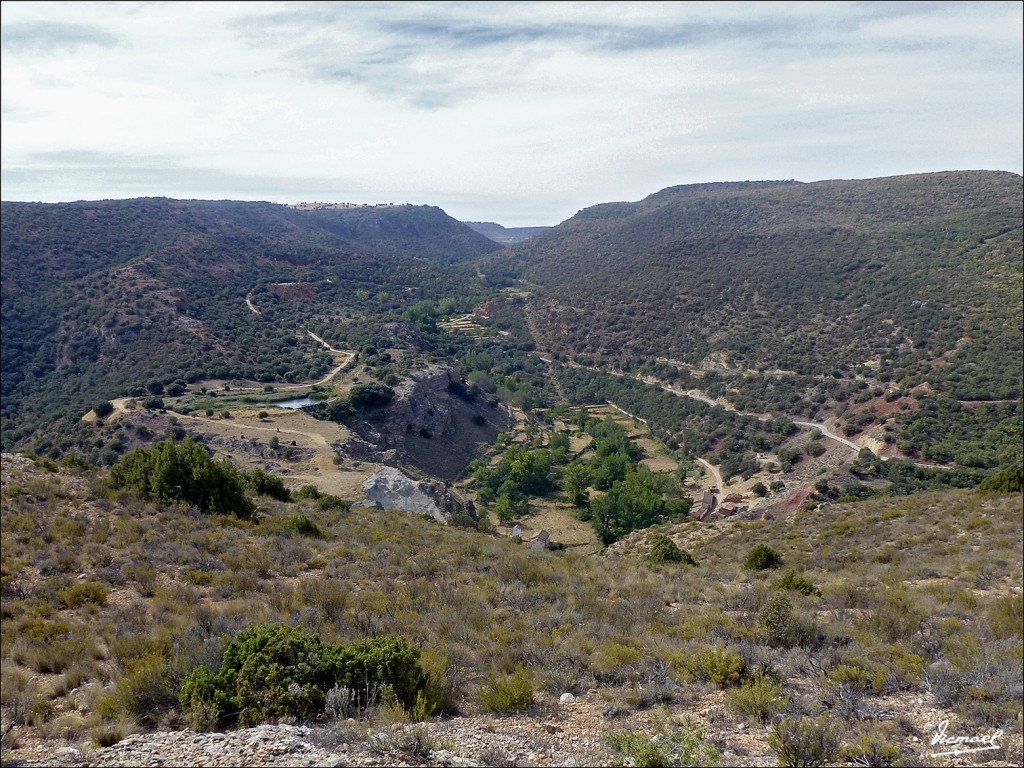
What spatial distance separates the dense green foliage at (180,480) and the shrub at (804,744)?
40.3 feet

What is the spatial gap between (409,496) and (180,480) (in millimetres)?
14548

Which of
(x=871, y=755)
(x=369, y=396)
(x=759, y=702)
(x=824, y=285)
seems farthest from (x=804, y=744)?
(x=824, y=285)

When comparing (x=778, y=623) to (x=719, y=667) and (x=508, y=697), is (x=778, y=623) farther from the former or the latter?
(x=508, y=697)

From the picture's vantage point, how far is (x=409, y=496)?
2703 centimetres

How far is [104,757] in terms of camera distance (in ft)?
13.6

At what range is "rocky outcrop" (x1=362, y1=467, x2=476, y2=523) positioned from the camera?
26047 mm

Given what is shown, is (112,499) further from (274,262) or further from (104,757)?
(274,262)

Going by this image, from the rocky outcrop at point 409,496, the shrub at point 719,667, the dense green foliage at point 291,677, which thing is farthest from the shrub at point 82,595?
the rocky outcrop at point 409,496

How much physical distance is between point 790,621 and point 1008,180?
304 ft

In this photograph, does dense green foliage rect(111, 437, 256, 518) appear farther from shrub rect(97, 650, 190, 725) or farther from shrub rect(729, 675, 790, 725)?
shrub rect(729, 675, 790, 725)

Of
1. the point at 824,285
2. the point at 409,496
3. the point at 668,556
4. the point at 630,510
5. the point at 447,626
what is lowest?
the point at 630,510

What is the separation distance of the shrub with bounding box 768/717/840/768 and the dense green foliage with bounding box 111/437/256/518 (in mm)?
12273

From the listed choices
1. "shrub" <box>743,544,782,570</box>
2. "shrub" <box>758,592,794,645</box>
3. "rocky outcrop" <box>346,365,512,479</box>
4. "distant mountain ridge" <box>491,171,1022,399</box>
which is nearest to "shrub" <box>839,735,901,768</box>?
"shrub" <box>758,592,794,645</box>

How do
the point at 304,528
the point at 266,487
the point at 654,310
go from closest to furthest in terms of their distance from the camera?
the point at 304,528 < the point at 266,487 < the point at 654,310
